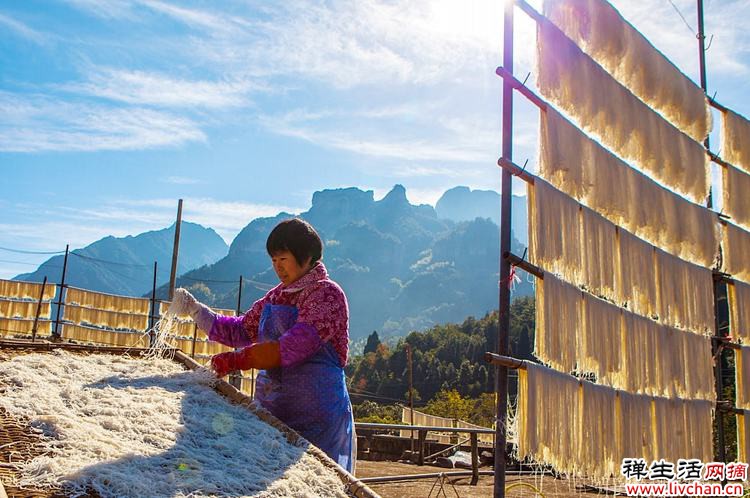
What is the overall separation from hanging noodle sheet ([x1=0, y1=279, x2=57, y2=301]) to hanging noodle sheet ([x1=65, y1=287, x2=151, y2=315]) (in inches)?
22.1

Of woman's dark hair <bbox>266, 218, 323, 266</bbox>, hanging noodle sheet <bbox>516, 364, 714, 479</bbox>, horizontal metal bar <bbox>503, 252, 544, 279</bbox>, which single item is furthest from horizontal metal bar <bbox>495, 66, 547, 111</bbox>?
woman's dark hair <bbox>266, 218, 323, 266</bbox>

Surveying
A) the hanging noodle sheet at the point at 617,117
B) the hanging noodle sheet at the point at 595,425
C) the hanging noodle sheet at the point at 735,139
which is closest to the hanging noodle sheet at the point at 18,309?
the hanging noodle sheet at the point at 617,117

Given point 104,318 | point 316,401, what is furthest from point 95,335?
point 316,401

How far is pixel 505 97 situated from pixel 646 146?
151 inches

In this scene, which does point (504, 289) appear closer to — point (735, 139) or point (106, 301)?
point (735, 139)

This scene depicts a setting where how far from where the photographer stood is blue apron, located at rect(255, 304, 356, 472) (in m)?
2.74

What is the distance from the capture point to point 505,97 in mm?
4930

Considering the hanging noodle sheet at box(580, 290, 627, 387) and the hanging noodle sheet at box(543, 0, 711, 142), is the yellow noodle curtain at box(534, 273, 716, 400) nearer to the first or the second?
the hanging noodle sheet at box(580, 290, 627, 387)

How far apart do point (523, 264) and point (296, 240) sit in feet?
8.54

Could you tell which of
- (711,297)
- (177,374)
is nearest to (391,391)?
(711,297)

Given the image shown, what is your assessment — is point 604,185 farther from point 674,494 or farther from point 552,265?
point 674,494

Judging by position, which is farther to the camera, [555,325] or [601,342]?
[601,342]

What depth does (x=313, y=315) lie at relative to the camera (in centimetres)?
272

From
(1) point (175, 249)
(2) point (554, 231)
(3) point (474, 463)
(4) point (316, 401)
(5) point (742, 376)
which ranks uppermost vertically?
(1) point (175, 249)
